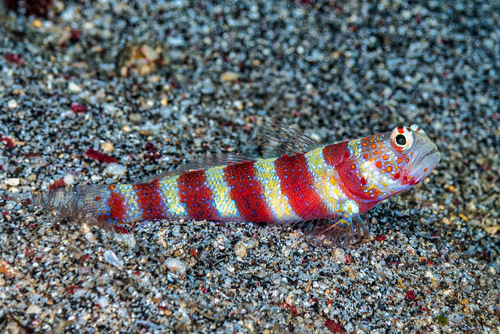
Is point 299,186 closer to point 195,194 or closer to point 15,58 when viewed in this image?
point 195,194

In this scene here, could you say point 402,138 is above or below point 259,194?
above

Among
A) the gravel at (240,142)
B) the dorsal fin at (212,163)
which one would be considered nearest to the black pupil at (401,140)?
the gravel at (240,142)

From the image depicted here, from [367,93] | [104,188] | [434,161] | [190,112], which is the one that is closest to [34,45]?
[190,112]

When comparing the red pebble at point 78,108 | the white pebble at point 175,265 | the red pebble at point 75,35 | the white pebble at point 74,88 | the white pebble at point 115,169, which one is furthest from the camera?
the red pebble at point 75,35

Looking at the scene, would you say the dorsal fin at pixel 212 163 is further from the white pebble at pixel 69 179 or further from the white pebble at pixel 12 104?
the white pebble at pixel 12 104

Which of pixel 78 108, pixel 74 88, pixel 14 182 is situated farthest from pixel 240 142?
pixel 14 182

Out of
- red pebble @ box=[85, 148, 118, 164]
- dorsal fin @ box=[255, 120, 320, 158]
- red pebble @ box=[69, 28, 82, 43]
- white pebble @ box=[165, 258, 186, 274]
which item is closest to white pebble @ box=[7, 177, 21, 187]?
red pebble @ box=[85, 148, 118, 164]

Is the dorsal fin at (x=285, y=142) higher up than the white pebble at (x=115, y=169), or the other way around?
the dorsal fin at (x=285, y=142)
